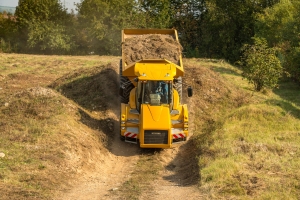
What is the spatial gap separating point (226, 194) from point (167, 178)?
3324mm

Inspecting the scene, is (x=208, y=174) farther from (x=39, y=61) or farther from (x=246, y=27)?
(x=246, y=27)

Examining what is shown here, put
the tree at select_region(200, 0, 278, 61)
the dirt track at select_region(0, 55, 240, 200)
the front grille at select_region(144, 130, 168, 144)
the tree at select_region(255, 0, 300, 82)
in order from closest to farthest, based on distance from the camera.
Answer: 1. the dirt track at select_region(0, 55, 240, 200)
2. the front grille at select_region(144, 130, 168, 144)
3. the tree at select_region(255, 0, 300, 82)
4. the tree at select_region(200, 0, 278, 61)

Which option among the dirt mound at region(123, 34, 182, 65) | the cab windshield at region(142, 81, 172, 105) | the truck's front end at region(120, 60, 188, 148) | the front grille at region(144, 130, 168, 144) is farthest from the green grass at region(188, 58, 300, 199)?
the dirt mound at region(123, 34, 182, 65)

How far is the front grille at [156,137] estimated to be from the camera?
1653 centimetres

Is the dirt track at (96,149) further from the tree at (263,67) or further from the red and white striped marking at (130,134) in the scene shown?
the tree at (263,67)

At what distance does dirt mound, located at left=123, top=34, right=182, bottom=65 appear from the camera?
19.9 m

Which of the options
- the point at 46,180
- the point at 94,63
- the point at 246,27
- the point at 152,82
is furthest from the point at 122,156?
the point at 246,27

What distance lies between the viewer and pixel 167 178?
48.4ft

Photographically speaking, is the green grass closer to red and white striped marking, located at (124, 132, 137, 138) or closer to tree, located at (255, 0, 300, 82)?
red and white striped marking, located at (124, 132, 137, 138)

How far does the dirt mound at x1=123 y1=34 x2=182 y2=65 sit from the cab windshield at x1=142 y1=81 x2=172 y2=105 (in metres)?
2.78

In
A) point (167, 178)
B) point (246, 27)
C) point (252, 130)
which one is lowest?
point (167, 178)

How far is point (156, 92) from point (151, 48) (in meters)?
3.84

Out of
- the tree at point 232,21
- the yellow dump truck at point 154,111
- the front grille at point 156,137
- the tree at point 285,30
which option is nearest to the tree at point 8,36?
the tree at point 232,21

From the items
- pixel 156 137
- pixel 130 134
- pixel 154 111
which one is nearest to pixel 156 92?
pixel 154 111
